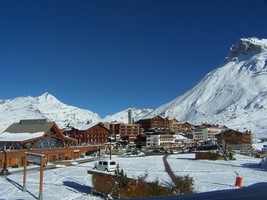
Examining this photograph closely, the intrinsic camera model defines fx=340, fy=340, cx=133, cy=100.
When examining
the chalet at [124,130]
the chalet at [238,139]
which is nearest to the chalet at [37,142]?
the chalet at [238,139]

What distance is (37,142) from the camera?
56.2m

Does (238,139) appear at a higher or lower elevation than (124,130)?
lower

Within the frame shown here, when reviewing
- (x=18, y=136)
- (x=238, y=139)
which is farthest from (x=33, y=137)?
(x=238, y=139)

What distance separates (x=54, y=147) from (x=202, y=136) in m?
77.5

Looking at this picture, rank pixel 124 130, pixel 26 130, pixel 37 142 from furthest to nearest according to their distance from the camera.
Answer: pixel 124 130
pixel 26 130
pixel 37 142

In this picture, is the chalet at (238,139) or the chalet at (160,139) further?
the chalet at (160,139)

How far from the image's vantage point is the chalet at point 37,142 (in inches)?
2000

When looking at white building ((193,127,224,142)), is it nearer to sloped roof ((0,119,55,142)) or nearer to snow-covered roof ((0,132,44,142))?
sloped roof ((0,119,55,142))

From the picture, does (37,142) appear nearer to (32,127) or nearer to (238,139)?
(32,127)

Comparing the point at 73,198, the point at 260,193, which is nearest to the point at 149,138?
the point at 73,198

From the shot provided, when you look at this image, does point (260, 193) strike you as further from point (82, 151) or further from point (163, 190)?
point (82, 151)

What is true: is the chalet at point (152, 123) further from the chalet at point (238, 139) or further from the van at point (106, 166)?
the van at point (106, 166)

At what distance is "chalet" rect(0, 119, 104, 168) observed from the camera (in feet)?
167

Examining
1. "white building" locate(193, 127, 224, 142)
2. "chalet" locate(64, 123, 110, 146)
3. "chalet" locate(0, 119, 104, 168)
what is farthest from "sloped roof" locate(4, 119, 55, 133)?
"white building" locate(193, 127, 224, 142)
